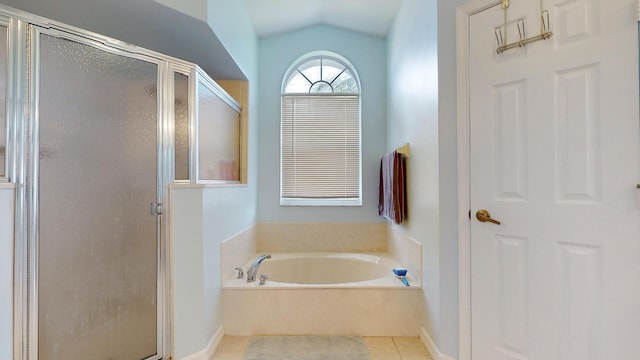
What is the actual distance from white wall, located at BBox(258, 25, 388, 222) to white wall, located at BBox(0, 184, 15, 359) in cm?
204

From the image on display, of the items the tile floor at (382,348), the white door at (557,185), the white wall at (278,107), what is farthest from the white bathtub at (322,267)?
the white door at (557,185)

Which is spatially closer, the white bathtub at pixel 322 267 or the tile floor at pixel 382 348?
the tile floor at pixel 382 348

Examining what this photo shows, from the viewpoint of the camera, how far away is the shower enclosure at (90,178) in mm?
1203

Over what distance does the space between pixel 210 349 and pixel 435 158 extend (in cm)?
179

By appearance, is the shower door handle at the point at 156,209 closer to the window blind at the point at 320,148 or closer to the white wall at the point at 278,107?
the white wall at the point at 278,107

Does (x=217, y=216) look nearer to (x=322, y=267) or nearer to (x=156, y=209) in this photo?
(x=156, y=209)

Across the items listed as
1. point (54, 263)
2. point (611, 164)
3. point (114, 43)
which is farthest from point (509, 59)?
point (54, 263)

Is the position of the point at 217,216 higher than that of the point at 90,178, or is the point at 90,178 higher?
the point at 90,178

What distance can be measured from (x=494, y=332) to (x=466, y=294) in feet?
0.70

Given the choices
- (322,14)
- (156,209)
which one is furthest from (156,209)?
(322,14)

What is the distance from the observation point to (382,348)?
191 centimetres

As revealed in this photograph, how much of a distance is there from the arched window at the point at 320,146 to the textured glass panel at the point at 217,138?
680mm

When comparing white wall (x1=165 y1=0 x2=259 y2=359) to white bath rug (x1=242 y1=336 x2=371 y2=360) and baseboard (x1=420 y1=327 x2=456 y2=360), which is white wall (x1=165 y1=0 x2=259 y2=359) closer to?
white bath rug (x1=242 y1=336 x2=371 y2=360)

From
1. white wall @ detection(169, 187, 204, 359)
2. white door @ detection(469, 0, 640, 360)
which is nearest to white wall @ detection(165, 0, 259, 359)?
white wall @ detection(169, 187, 204, 359)
